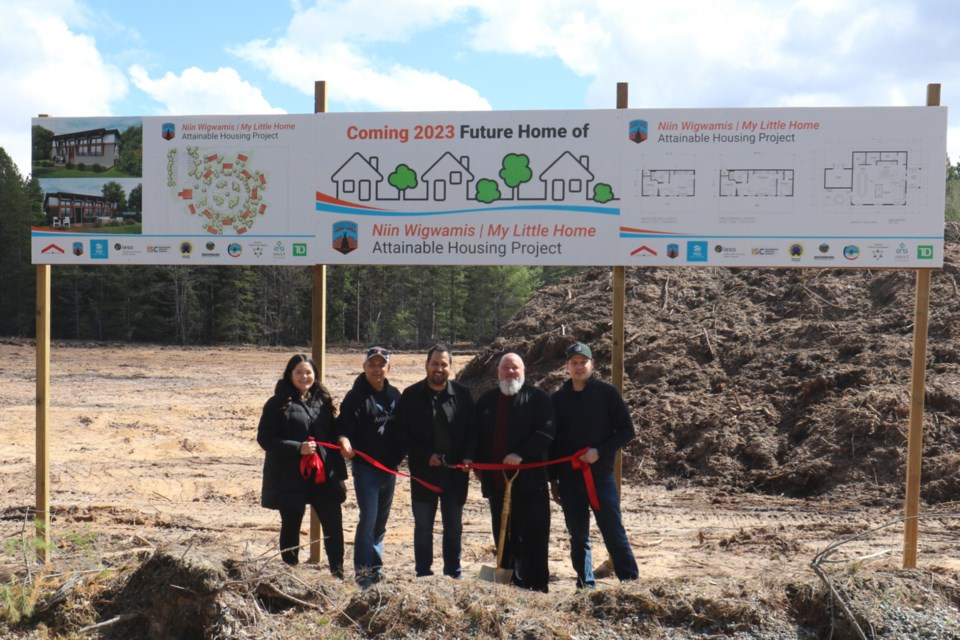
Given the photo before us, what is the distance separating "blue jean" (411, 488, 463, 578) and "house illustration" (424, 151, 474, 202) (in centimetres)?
221

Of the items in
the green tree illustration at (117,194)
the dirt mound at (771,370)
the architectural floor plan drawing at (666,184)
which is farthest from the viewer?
the dirt mound at (771,370)

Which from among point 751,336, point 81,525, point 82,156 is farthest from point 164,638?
point 751,336

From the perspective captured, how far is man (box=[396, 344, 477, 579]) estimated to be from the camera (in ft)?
16.3

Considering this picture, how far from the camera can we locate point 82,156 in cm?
616

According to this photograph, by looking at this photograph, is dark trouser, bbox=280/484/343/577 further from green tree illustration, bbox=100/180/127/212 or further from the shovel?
green tree illustration, bbox=100/180/127/212

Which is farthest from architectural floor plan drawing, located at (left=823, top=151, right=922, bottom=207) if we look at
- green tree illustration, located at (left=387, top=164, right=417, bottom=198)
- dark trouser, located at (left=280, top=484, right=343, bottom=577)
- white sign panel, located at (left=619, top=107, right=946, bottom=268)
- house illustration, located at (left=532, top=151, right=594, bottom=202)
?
dark trouser, located at (left=280, top=484, right=343, bottom=577)

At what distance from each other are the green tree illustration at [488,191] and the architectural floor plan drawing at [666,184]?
1064 millimetres

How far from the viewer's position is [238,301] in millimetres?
38625

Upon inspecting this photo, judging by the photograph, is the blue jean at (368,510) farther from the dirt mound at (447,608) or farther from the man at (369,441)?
the dirt mound at (447,608)

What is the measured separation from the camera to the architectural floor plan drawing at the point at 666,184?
5.61 m

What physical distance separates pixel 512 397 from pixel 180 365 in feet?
79.0

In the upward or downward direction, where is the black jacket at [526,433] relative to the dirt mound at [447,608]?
upward

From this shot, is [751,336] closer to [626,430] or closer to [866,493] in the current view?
[866,493]

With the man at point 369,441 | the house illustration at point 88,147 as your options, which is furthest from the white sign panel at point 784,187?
the house illustration at point 88,147
